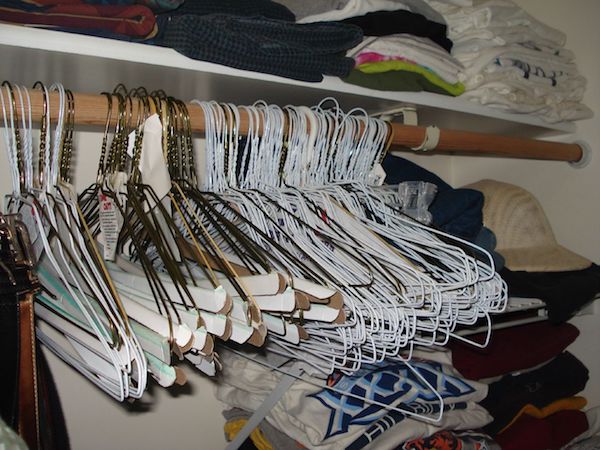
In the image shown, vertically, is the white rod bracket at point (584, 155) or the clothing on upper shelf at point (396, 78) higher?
the clothing on upper shelf at point (396, 78)

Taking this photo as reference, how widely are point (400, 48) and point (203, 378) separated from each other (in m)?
0.78

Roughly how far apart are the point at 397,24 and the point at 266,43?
32 centimetres

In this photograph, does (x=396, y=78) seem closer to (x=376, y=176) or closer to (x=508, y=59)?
(x=376, y=176)

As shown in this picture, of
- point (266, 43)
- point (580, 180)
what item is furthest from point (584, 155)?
point (266, 43)

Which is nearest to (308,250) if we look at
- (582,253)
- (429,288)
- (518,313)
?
(429,288)

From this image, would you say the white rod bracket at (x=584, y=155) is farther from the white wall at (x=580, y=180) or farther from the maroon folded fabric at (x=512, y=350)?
the maroon folded fabric at (x=512, y=350)

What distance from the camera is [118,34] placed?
589 millimetres

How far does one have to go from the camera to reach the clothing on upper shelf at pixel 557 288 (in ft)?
3.05

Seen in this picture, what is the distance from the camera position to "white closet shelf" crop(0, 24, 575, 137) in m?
0.54

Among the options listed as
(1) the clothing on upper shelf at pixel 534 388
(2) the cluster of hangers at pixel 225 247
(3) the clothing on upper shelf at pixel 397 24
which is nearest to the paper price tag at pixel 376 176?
(2) the cluster of hangers at pixel 225 247

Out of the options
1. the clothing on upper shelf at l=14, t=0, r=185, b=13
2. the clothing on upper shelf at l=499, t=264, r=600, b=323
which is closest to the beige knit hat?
the clothing on upper shelf at l=499, t=264, r=600, b=323

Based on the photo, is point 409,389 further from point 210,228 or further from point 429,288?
point 210,228

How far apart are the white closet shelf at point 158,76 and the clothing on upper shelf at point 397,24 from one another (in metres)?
0.12

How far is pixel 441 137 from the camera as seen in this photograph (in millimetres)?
796
